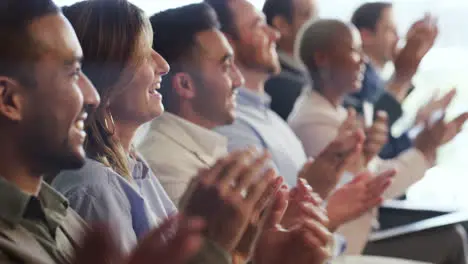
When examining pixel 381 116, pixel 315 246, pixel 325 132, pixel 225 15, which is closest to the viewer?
pixel 315 246

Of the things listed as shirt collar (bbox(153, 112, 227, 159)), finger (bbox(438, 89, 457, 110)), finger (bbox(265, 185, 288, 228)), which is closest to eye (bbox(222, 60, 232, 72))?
shirt collar (bbox(153, 112, 227, 159))

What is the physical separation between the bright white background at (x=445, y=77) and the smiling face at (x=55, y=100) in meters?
1.03

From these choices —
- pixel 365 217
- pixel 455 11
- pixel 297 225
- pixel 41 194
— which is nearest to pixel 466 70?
pixel 455 11

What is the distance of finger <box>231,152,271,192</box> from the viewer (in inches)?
40.6

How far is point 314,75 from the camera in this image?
173 cm

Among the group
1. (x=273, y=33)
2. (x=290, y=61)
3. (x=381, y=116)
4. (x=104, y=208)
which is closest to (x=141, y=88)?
(x=104, y=208)

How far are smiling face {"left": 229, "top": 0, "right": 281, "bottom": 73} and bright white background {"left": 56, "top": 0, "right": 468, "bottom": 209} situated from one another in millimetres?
366

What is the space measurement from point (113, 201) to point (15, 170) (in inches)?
6.6

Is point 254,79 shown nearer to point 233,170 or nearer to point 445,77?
point 233,170

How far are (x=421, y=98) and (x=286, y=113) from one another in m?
0.41

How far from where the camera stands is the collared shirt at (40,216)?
33.0 inches

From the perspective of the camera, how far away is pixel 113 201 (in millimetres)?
994

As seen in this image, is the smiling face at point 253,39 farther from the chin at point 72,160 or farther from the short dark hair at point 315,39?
the chin at point 72,160

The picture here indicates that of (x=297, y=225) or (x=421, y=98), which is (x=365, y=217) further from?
(x=297, y=225)
